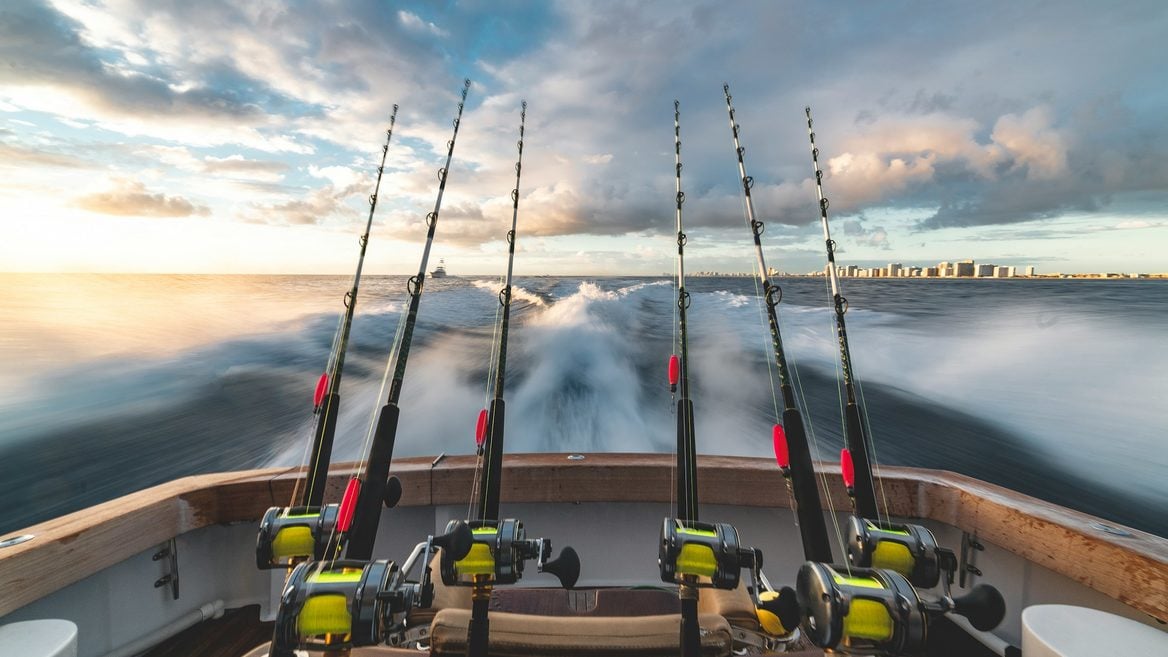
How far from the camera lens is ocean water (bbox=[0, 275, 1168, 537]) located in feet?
13.9

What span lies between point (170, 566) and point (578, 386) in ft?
15.0

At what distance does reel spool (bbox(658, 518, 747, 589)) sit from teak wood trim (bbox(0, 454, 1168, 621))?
69 cm

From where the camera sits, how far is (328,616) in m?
0.93

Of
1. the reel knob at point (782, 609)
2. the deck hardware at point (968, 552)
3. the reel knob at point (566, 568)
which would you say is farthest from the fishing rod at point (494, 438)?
the deck hardware at point (968, 552)

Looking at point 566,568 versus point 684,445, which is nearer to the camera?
point 566,568

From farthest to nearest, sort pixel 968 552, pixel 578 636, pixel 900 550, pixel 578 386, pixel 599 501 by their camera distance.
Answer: pixel 578 386 → pixel 599 501 → pixel 968 552 → pixel 900 550 → pixel 578 636

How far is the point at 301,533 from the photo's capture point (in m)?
1.31

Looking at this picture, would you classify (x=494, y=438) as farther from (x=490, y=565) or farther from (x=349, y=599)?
(x=349, y=599)

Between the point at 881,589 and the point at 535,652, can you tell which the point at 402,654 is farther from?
the point at 881,589

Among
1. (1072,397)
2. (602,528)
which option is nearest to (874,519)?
(602,528)

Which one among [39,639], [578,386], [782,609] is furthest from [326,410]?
[578,386]

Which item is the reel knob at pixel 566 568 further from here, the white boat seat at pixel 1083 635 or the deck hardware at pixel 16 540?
the deck hardware at pixel 16 540

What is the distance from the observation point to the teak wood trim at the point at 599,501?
128 cm

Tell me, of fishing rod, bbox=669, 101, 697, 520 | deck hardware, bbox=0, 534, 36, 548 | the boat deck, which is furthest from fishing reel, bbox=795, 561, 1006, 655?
deck hardware, bbox=0, 534, 36, 548
